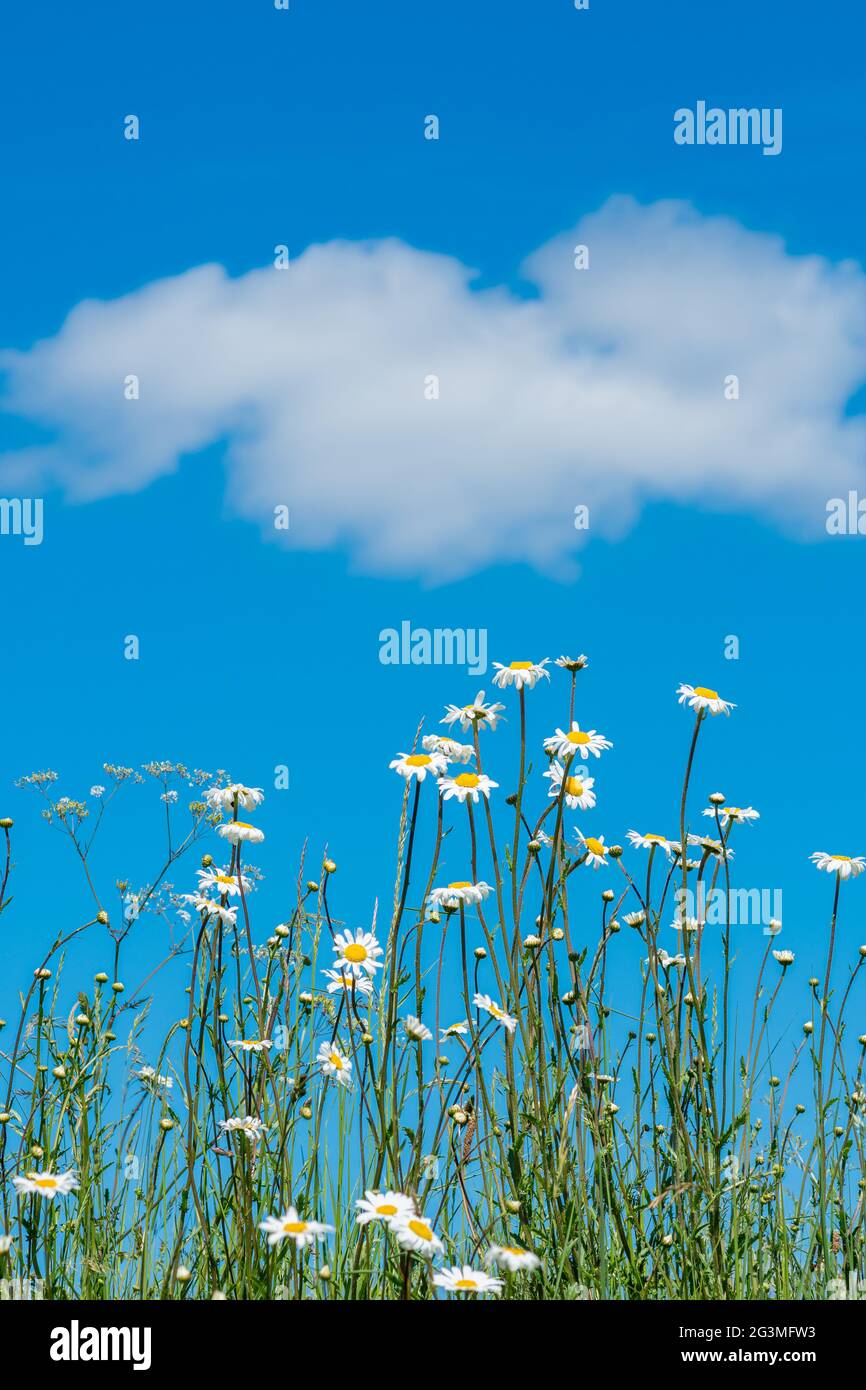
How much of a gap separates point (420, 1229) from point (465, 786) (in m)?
1.26

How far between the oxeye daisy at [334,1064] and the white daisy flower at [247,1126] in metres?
0.22

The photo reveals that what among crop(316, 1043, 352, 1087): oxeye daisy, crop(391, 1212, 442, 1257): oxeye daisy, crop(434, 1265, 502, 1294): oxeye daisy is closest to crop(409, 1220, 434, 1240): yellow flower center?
crop(391, 1212, 442, 1257): oxeye daisy

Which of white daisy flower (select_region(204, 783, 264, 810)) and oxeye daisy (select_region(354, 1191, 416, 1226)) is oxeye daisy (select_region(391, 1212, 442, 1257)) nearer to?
oxeye daisy (select_region(354, 1191, 416, 1226))

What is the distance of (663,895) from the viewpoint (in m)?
4.08

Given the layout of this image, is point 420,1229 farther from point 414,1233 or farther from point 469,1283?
point 469,1283

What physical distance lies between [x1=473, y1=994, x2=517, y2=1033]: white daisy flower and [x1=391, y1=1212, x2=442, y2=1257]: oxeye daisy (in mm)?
674

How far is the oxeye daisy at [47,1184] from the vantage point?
10.6ft

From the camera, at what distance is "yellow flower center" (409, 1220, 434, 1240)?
2.67 metres

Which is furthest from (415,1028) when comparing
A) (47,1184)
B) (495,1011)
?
(47,1184)

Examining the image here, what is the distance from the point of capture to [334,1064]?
139 inches

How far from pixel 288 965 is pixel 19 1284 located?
1078mm

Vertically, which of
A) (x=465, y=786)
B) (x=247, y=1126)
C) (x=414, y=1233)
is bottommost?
(x=414, y=1233)

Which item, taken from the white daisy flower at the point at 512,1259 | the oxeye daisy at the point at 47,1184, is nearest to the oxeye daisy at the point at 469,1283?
the white daisy flower at the point at 512,1259
